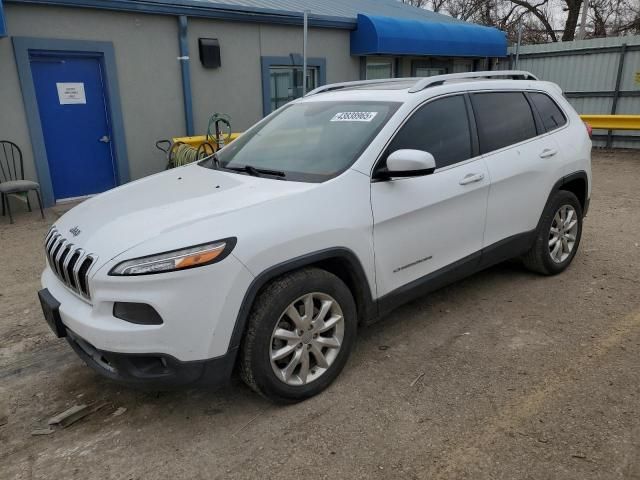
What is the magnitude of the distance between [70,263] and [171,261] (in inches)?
27.2

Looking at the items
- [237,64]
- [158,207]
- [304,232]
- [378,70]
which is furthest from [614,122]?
[158,207]

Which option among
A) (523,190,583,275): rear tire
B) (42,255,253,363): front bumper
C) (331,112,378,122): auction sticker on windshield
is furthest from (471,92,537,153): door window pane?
(42,255,253,363): front bumper

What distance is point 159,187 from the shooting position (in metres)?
3.38

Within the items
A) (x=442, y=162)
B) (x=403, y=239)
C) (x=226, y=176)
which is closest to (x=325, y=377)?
(x=403, y=239)

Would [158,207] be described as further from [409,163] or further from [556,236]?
[556,236]

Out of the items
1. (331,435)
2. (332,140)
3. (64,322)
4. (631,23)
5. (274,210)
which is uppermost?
(631,23)

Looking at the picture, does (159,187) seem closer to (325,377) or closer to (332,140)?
(332,140)

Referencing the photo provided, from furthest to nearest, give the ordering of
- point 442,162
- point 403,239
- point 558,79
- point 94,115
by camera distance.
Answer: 1. point 558,79
2. point 94,115
3. point 442,162
4. point 403,239

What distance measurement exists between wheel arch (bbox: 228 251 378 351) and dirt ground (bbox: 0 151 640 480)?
0.47 metres

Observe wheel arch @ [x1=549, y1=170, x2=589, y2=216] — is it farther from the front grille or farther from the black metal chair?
the black metal chair

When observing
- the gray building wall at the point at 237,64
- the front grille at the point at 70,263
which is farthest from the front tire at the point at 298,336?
the gray building wall at the point at 237,64

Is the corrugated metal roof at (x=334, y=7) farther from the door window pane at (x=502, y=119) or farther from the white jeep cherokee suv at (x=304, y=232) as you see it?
the door window pane at (x=502, y=119)

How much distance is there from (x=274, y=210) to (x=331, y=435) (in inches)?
47.6

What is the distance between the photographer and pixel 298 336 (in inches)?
112
